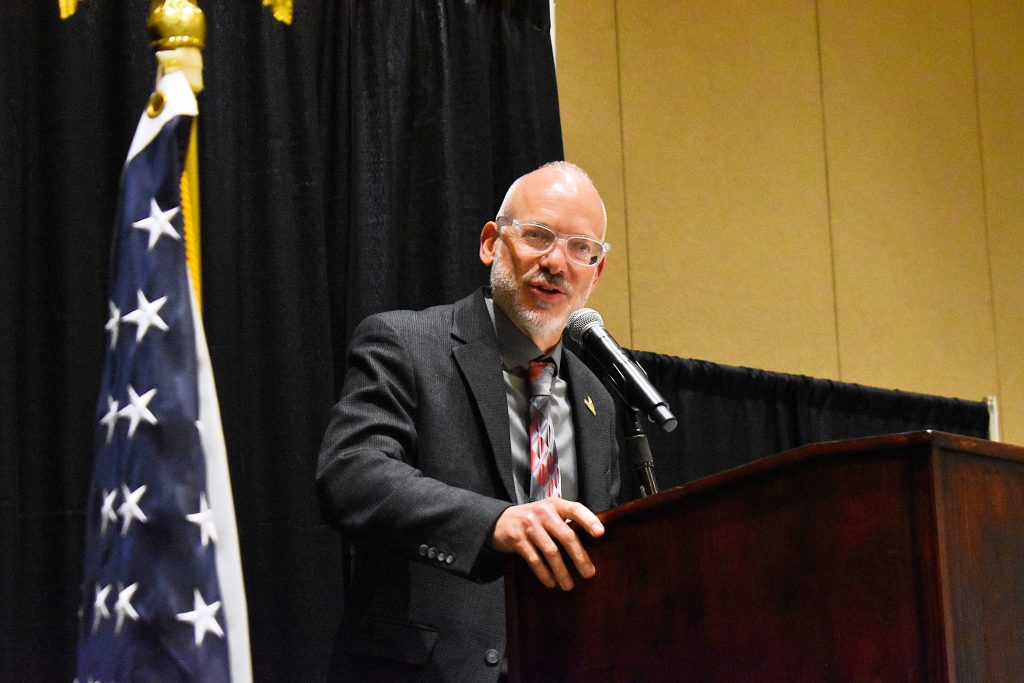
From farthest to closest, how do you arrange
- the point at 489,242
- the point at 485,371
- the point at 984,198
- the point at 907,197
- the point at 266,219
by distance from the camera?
the point at 984,198, the point at 907,197, the point at 266,219, the point at 489,242, the point at 485,371

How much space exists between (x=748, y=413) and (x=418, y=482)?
268 centimetres

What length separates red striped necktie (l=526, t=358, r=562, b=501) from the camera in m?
2.42

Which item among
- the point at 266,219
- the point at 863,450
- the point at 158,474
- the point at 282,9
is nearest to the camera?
the point at 863,450

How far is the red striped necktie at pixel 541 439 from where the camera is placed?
2418 mm

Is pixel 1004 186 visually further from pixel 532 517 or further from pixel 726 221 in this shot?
pixel 532 517

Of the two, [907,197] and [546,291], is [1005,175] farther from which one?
[546,291]

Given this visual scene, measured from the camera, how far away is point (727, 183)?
4.84 m

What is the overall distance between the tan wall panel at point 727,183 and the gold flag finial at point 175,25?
270cm

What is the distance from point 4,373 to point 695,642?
6.09 feet

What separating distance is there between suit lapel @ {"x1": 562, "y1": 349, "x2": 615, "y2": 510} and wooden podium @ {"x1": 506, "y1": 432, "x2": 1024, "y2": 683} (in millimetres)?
809

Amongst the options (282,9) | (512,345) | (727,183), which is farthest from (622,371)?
(727,183)

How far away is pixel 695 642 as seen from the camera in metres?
1.59

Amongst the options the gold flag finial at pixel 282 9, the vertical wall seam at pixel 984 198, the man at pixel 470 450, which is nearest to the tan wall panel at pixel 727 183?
the vertical wall seam at pixel 984 198

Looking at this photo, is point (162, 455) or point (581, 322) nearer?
point (162, 455)
